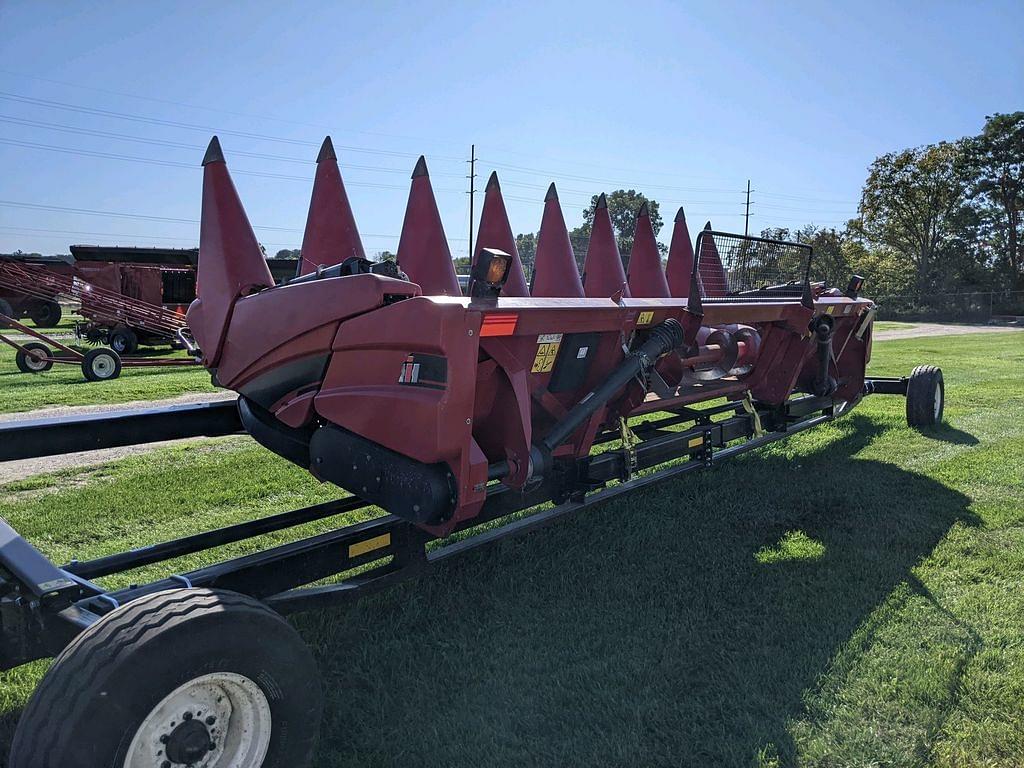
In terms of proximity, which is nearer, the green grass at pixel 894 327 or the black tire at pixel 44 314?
the black tire at pixel 44 314

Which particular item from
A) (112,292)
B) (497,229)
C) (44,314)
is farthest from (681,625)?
(44,314)

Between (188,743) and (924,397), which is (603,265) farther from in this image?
(924,397)

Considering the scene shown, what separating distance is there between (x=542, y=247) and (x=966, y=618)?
2.92m

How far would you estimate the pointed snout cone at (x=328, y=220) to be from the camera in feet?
12.0

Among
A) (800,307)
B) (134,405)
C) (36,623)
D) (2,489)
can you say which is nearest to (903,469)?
(800,307)

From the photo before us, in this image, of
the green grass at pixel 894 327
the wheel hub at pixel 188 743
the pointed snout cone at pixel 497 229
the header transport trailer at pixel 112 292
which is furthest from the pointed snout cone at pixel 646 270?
the green grass at pixel 894 327

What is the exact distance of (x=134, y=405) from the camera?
350 inches

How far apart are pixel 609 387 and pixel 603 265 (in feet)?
5.51

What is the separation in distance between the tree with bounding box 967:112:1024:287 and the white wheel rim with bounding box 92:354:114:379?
49.7m

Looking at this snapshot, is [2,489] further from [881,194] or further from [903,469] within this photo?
[881,194]

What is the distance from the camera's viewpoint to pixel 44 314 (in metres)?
24.2

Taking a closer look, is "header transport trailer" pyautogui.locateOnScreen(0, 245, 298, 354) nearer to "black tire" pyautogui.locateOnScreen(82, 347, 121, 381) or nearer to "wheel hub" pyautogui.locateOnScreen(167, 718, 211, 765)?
"black tire" pyautogui.locateOnScreen(82, 347, 121, 381)

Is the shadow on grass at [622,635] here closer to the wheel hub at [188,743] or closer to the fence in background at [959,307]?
the wheel hub at [188,743]

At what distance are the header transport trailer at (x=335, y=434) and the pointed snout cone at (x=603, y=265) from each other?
0.01 m
